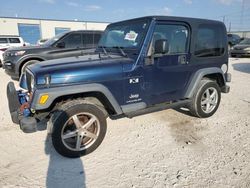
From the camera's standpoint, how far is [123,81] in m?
3.21

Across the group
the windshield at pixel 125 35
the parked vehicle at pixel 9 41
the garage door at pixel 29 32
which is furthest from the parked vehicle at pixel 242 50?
the garage door at pixel 29 32

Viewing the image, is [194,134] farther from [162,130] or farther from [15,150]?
[15,150]

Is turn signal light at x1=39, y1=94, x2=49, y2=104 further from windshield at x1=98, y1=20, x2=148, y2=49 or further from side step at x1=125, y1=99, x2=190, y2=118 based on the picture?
windshield at x1=98, y1=20, x2=148, y2=49

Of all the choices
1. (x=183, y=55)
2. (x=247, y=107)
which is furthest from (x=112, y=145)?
(x=247, y=107)

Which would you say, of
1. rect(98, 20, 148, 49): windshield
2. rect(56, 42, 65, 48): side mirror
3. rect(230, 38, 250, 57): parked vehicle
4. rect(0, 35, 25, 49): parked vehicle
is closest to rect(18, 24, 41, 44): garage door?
rect(0, 35, 25, 49): parked vehicle

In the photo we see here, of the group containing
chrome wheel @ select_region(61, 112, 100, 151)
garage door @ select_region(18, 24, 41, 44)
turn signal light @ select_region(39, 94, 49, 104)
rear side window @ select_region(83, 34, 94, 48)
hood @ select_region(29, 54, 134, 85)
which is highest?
garage door @ select_region(18, 24, 41, 44)

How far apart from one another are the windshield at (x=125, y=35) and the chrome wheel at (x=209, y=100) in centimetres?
189

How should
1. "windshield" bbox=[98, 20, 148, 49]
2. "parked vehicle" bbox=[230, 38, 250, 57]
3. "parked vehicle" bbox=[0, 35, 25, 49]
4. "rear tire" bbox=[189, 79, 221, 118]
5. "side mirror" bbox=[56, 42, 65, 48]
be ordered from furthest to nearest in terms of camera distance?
1. "parked vehicle" bbox=[230, 38, 250, 57]
2. "parked vehicle" bbox=[0, 35, 25, 49]
3. "side mirror" bbox=[56, 42, 65, 48]
4. "rear tire" bbox=[189, 79, 221, 118]
5. "windshield" bbox=[98, 20, 148, 49]

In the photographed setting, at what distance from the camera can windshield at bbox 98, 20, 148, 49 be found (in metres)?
3.44

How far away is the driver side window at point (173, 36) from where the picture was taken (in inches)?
139

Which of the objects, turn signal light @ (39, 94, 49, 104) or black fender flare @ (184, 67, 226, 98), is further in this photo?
black fender flare @ (184, 67, 226, 98)

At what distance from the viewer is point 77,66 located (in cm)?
295

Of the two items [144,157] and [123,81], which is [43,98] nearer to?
[123,81]

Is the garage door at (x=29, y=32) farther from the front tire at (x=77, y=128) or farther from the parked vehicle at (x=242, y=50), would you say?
the front tire at (x=77, y=128)
